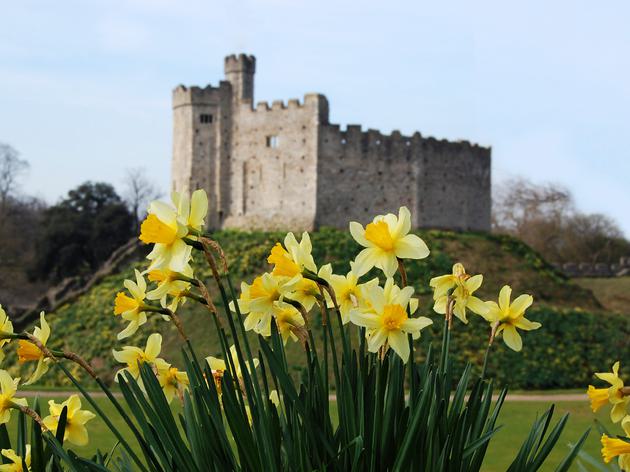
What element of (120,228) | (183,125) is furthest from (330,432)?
(120,228)

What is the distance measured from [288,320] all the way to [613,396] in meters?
1.30

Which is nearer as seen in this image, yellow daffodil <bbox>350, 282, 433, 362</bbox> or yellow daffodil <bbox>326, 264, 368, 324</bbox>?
yellow daffodil <bbox>350, 282, 433, 362</bbox>

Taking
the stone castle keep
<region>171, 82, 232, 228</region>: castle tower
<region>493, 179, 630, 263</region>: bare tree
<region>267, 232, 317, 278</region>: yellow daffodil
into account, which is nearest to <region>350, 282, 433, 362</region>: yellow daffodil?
<region>267, 232, 317, 278</region>: yellow daffodil

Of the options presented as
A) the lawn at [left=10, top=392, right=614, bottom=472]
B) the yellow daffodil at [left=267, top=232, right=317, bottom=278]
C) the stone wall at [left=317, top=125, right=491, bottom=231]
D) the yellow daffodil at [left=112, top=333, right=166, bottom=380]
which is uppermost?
the stone wall at [left=317, top=125, right=491, bottom=231]

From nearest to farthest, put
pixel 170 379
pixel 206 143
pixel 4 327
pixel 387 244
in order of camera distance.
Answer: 1. pixel 387 244
2. pixel 4 327
3. pixel 170 379
4. pixel 206 143

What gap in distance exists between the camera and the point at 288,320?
3.38m

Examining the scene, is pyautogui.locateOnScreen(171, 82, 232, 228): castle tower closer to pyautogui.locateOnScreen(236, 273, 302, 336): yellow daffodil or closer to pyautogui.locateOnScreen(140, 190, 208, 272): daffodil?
pyautogui.locateOnScreen(236, 273, 302, 336): yellow daffodil

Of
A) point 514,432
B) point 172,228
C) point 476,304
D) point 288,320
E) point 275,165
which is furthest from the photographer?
point 275,165

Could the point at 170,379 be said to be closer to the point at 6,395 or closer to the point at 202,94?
the point at 6,395

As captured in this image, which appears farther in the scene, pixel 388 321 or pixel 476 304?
pixel 476 304

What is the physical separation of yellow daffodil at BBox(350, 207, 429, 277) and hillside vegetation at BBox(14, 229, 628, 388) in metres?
18.8

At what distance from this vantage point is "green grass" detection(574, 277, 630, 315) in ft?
129

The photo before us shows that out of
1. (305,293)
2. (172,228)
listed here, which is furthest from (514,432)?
(172,228)

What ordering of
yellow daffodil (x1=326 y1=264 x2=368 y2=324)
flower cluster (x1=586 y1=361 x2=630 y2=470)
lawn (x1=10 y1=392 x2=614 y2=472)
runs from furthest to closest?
lawn (x1=10 y1=392 x2=614 y2=472), flower cluster (x1=586 y1=361 x2=630 y2=470), yellow daffodil (x1=326 y1=264 x2=368 y2=324)
